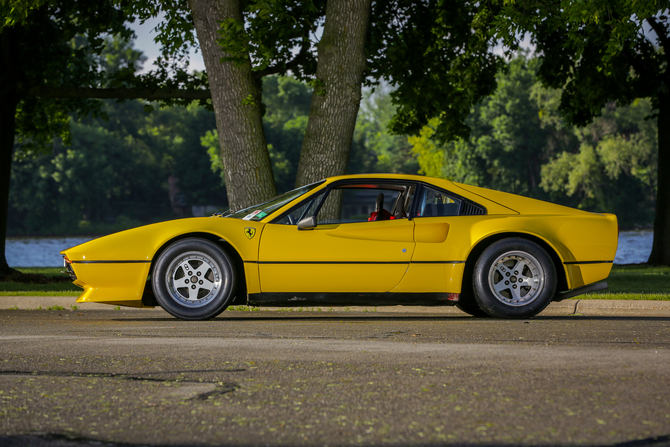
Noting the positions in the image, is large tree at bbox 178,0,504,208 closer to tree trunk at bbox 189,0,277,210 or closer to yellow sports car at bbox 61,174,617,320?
tree trunk at bbox 189,0,277,210

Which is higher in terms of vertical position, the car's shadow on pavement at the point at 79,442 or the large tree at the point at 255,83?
the large tree at the point at 255,83

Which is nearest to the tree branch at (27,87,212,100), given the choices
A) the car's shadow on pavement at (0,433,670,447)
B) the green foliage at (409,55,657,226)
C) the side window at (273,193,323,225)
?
the side window at (273,193,323,225)

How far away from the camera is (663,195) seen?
63.7 ft

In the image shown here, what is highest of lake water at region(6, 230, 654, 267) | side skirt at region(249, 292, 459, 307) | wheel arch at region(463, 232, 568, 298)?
wheel arch at region(463, 232, 568, 298)

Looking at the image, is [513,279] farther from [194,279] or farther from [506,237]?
[194,279]

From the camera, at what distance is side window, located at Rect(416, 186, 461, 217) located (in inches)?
295

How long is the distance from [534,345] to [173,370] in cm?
257

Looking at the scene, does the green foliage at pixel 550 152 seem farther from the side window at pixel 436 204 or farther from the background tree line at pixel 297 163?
the side window at pixel 436 204

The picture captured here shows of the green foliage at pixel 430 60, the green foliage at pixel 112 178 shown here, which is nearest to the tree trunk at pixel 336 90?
the green foliage at pixel 430 60

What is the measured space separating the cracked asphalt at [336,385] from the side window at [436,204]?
119 cm

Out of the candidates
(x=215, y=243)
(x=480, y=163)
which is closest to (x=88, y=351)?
(x=215, y=243)

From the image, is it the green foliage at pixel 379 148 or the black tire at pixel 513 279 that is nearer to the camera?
the black tire at pixel 513 279

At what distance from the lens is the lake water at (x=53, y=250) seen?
4112cm

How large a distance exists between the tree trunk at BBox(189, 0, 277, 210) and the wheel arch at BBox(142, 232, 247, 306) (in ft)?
11.5
